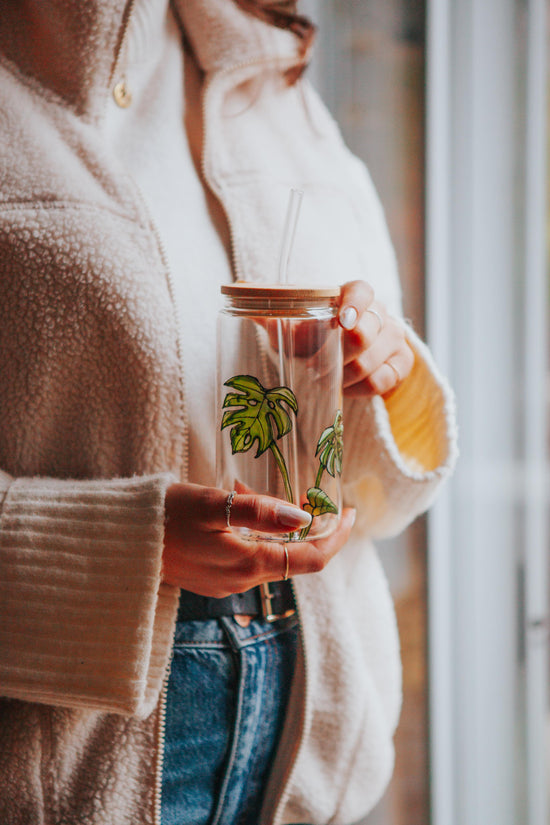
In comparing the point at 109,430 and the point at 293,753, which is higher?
the point at 109,430

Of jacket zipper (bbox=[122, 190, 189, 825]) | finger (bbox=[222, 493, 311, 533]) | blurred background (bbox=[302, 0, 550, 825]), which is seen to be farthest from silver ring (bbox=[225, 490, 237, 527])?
blurred background (bbox=[302, 0, 550, 825])

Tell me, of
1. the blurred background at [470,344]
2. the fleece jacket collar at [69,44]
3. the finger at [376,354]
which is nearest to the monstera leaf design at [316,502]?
the finger at [376,354]

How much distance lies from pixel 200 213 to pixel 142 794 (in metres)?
0.50

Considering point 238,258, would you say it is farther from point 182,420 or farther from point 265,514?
point 265,514

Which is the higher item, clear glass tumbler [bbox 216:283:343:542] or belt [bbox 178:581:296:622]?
clear glass tumbler [bbox 216:283:343:542]

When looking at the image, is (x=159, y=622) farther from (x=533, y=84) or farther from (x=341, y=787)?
(x=533, y=84)

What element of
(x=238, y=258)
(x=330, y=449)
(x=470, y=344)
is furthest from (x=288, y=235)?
(x=470, y=344)

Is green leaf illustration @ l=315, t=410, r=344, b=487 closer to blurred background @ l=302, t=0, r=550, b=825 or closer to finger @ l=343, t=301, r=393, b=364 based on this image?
finger @ l=343, t=301, r=393, b=364

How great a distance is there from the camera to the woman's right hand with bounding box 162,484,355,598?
0.49 m

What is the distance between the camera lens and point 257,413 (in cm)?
49

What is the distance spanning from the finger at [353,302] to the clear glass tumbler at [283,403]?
0.03 ft

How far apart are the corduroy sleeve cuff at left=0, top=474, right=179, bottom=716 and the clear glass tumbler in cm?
8

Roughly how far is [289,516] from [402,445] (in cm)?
21

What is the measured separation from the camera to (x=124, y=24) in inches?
23.6
